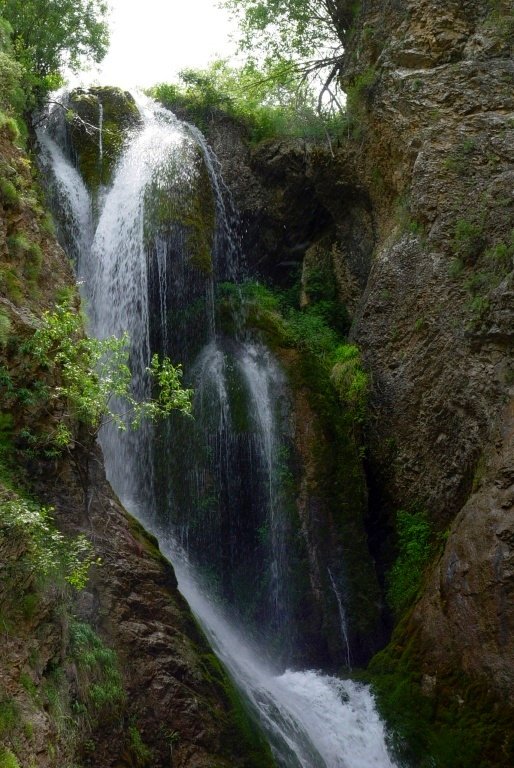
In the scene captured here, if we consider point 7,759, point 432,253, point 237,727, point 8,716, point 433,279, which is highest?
point 432,253

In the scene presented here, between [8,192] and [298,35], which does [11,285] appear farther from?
[298,35]

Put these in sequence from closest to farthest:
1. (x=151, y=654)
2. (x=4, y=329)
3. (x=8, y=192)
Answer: (x=151, y=654)
(x=4, y=329)
(x=8, y=192)

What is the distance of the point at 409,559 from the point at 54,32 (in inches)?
591

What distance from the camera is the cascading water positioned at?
9539 millimetres

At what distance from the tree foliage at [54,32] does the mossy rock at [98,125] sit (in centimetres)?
98

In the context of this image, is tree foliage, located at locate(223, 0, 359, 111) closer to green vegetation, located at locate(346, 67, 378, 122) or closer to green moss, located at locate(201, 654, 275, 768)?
green vegetation, located at locate(346, 67, 378, 122)

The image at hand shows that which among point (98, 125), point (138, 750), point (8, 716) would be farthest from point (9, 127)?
point (138, 750)

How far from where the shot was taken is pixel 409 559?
11305 millimetres

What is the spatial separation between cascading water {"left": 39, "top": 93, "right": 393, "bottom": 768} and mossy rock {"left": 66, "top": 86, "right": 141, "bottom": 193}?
306 mm

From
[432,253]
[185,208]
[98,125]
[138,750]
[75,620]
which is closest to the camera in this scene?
[138,750]

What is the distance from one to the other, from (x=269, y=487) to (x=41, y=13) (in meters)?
13.1

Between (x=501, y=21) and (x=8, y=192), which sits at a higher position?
(x=501, y=21)

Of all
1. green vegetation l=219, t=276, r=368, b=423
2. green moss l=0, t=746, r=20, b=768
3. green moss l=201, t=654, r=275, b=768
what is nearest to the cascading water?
green moss l=201, t=654, r=275, b=768

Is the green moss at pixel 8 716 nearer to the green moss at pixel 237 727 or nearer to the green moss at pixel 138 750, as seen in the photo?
the green moss at pixel 138 750
